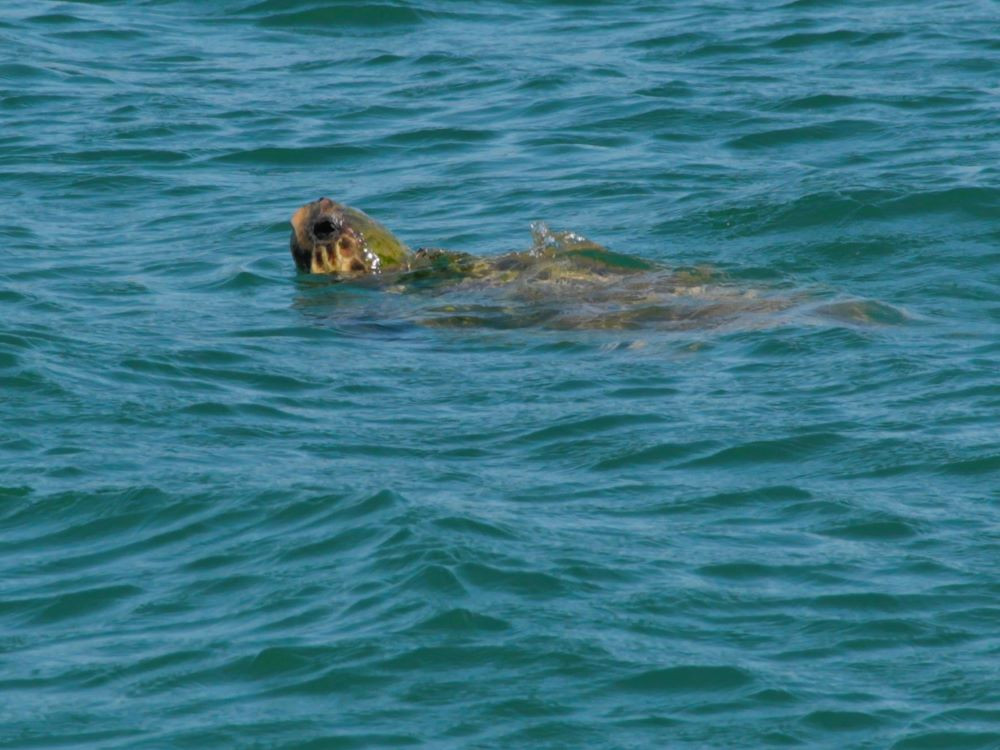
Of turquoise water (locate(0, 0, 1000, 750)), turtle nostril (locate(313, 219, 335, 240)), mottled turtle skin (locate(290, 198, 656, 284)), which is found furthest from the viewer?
turtle nostril (locate(313, 219, 335, 240))

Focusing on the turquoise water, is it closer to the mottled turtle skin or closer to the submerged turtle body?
the submerged turtle body

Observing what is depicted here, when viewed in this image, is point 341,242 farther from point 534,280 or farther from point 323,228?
point 534,280

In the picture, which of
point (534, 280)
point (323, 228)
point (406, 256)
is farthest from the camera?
point (406, 256)

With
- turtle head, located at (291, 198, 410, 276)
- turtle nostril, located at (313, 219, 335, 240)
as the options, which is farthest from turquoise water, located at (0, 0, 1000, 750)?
turtle nostril, located at (313, 219, 335, 240)

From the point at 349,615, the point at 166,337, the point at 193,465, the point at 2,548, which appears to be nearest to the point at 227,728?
the point at 349,615

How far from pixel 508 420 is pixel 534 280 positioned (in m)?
2.65

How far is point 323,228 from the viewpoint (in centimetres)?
1209

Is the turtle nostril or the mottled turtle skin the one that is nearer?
the mottled turtle skin

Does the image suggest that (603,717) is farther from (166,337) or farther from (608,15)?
(608,15)

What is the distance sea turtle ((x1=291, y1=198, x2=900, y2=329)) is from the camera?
1081 centimetres

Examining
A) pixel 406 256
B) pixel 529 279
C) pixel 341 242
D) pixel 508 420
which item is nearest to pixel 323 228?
pixel 341 242

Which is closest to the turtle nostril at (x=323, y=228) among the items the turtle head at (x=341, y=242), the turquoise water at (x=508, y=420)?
the turtle head at (x=341, y=242)

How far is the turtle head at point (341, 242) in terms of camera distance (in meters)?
12.1

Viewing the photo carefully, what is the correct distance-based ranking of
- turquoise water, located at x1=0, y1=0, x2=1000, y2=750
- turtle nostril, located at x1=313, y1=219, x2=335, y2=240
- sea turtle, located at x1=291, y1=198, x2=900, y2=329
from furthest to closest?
turtle nostril, located at x1=313, y1=219, x2=335, y2=240 → sea turtle, located at x1=291, y1=198, x2=900, y2=329 → turquoise water, located at x1=0, y1=0, x2=1000, y2=750
